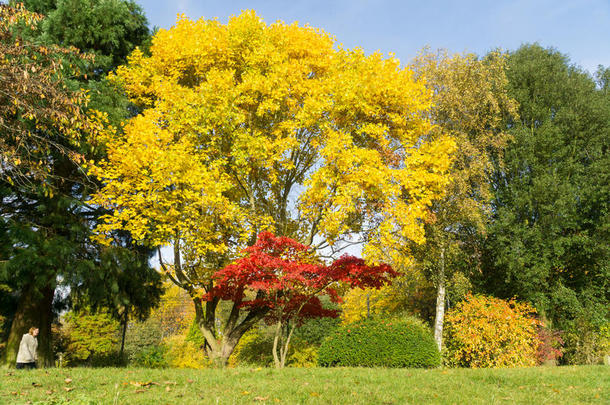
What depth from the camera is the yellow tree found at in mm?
11438

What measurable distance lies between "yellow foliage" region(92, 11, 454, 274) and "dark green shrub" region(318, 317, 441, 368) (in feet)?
7.80

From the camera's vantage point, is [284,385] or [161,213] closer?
[284,385]

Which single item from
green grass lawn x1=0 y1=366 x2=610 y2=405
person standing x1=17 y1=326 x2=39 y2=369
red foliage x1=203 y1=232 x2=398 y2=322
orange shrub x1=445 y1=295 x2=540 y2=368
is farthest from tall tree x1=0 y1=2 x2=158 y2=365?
orange shrub x1=445 y1=295 x2=540 y2=368

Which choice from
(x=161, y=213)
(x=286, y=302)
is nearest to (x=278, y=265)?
(x=286, y=302)

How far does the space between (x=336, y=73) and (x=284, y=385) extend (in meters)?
9.20

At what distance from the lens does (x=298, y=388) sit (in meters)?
6.21

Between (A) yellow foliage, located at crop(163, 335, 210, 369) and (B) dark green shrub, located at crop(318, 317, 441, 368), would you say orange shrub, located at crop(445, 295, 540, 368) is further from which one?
(A) yellow foliage, located at crop(163, 335, 210, 369)

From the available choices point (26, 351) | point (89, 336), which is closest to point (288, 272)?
point (26, 351)

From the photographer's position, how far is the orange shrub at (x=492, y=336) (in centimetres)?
1445

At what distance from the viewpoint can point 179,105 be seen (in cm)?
1193

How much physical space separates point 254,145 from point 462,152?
866 centimetres

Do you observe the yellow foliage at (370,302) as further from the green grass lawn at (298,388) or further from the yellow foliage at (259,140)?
the green grass lawn at (298,388)

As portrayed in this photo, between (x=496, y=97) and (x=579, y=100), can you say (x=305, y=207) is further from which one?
(x=579, y=100)

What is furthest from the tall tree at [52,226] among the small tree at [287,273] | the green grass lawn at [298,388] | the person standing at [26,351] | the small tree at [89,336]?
the small tree at [89,336]
